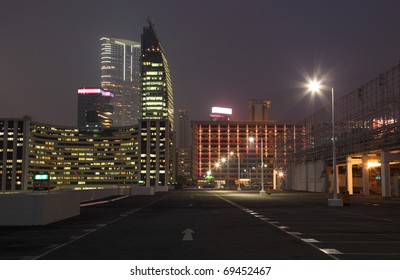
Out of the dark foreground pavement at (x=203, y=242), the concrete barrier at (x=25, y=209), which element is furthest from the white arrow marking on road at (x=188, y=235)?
the concrete barrier at (x=25, y=209)

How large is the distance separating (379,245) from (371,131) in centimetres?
5516

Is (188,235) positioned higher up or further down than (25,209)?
further down

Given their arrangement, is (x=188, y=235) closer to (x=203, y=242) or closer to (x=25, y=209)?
(x=203, y=242)

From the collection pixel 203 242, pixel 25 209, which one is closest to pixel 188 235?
pixel 203 242

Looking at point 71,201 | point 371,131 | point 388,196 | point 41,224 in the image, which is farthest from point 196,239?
point 371,131

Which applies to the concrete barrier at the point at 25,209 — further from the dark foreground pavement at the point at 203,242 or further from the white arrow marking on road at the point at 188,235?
the white arrow marking on road at the point at 188,235

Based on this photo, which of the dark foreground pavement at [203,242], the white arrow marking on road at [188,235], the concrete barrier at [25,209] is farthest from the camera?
the concrete barrier at [25,209]

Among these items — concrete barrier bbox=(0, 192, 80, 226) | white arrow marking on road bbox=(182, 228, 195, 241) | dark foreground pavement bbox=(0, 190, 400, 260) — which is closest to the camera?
dark foreground pavement bbox=(0, 190, 400, 260)

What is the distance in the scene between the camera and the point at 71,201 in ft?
80.8

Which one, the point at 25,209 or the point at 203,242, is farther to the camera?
the point at 25,209

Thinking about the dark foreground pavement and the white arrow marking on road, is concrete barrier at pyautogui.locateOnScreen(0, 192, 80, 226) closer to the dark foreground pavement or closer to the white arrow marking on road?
the dark foreground pavement

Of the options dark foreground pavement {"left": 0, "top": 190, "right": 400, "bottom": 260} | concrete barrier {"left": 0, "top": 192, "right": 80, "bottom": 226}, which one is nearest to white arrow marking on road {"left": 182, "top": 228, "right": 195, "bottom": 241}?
dark foreground pavement {"left": 0, "top": 190, "right": 400, "bottom": 260}

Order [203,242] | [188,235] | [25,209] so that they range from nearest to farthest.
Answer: [203,242] < [188,235] < [25,209]
